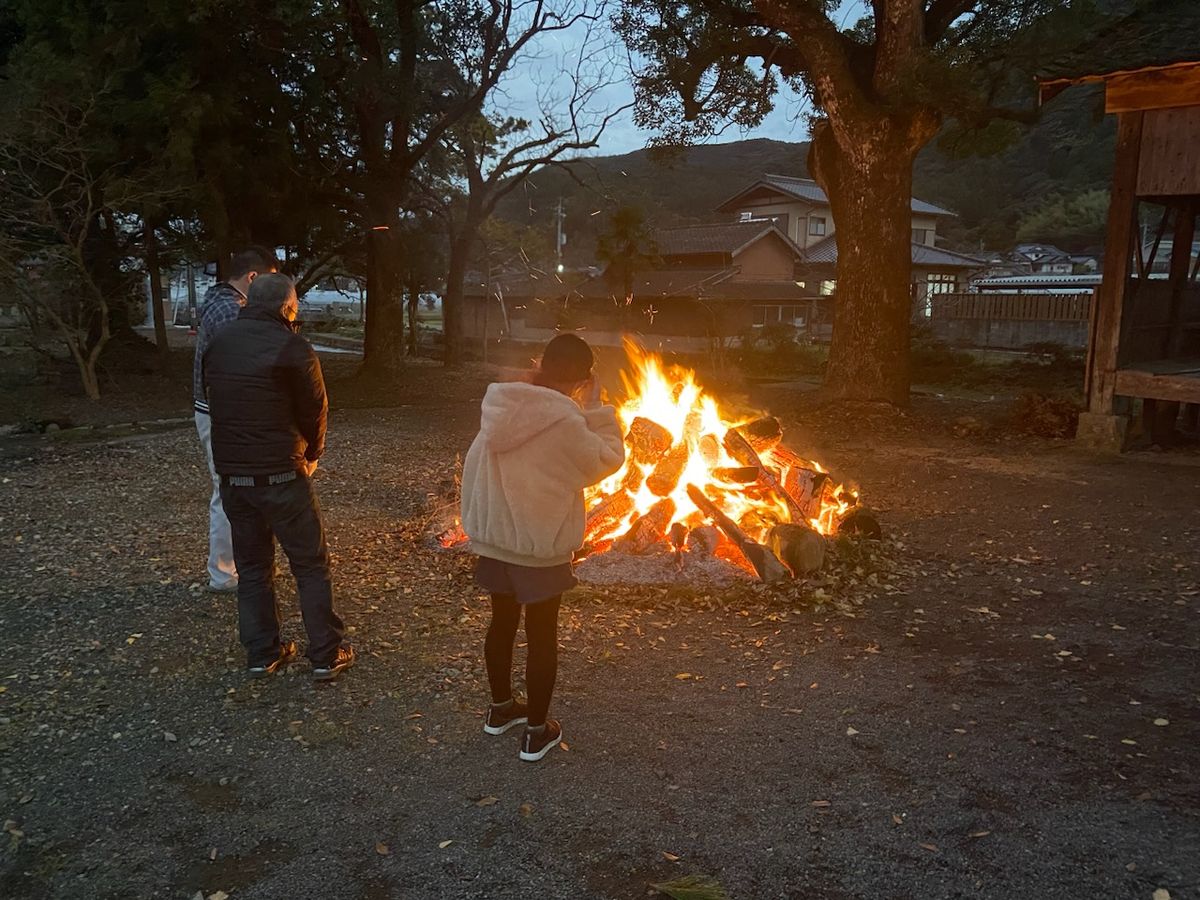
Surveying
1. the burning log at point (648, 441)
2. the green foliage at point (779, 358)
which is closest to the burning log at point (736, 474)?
the burning log at point (648, 441)

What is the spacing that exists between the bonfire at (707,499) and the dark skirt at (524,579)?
101 inches

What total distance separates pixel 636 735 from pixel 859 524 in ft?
11.5

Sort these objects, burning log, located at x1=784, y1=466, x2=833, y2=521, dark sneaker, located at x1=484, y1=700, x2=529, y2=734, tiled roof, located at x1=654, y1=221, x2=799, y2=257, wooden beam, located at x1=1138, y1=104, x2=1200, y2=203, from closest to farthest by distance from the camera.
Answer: dark sneaker, located at x1=484, y1=700, x2=529, y2=734 < burning log, located at x1=784, y1=466, x2=833, y2=521 < wooden beam, located at x1=1138, y1=104, x2=1200, y2=203 < tiled roof, located at x1=654, y1=221, x2=799, y2=257

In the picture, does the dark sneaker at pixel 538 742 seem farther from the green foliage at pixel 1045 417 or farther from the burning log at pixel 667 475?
the green foliage at pixel 1045 417

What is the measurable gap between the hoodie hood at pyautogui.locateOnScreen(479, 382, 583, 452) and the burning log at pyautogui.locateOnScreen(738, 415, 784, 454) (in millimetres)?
3883

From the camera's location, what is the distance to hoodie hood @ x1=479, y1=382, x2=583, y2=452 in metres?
3.48

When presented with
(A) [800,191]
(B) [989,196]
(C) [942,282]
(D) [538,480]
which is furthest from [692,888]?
(B) [989,196]

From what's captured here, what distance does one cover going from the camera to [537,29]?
20547 millimetres

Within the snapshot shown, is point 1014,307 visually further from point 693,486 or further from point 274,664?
point 274,664

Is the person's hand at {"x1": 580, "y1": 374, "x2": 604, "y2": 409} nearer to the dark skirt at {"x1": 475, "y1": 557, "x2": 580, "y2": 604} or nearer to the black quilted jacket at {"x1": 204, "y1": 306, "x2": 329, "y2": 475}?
the dark skirt at {"x1": 475, "y1": 557, "x2": 580, "y2": 604}

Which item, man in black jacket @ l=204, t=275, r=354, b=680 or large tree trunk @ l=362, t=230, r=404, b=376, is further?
large tree trunk @ l=362, t=230, r=404, b=376

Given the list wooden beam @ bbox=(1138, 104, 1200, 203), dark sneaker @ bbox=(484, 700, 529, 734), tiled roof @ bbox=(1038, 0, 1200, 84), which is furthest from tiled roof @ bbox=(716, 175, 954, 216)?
dark sneaker @ bbox=(484, 700, 529, 734)

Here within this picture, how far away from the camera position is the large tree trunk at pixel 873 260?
1279 centimetres

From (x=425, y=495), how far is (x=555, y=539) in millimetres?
5450
